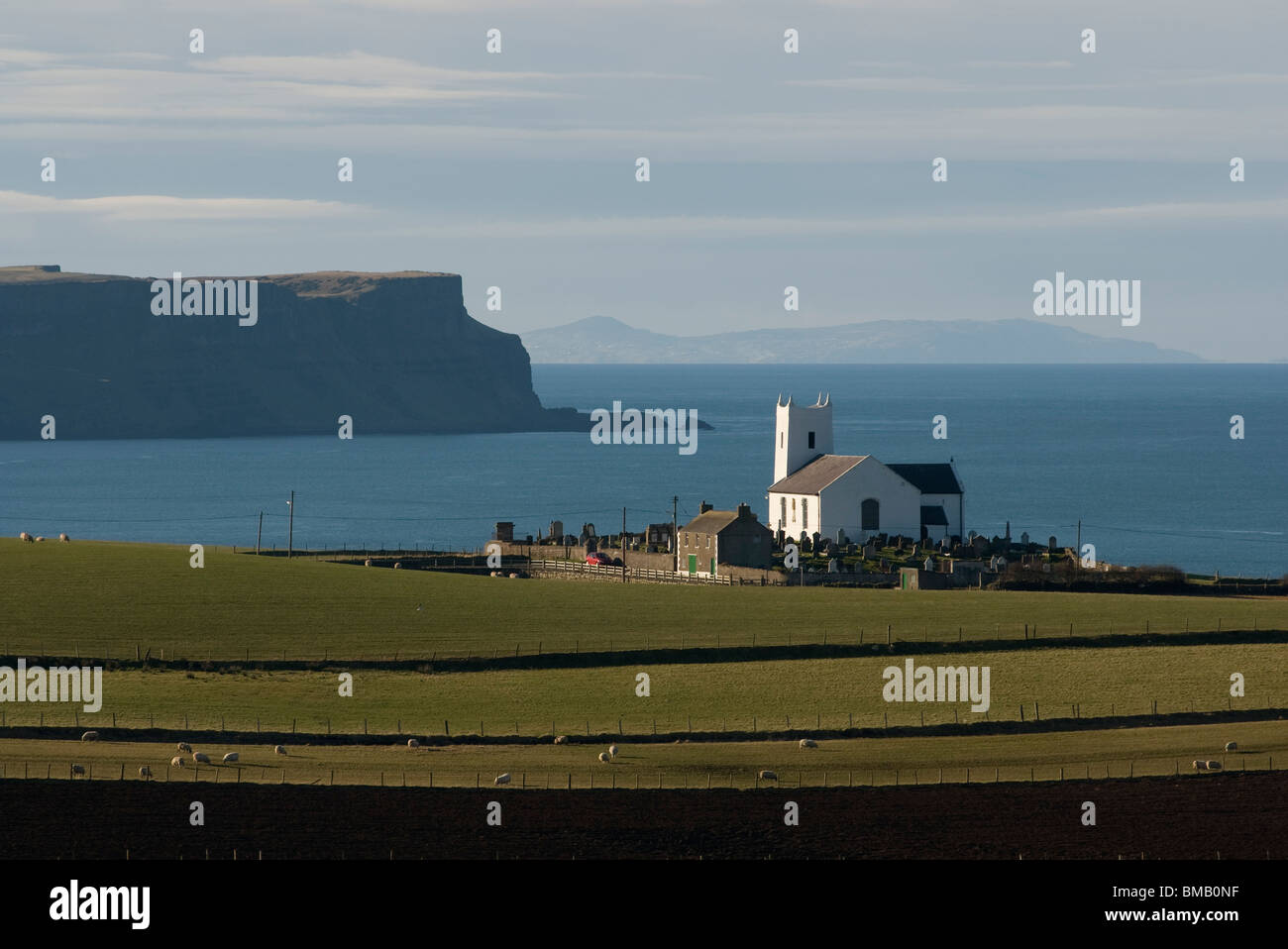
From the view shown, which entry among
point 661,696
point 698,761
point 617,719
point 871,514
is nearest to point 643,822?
point 698,761

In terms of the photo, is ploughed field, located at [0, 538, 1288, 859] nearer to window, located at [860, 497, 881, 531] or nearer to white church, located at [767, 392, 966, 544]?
white church, located at [767, 392, 966, 544]

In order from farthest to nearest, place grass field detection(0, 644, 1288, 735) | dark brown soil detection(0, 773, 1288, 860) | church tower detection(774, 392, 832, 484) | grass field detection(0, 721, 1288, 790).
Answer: church tower detection(774, 392, 832, 484) < grass field detection(0, 644, 1288, 735) < grass field detection(0, 721, 1288, 790) < dark brown soil detection(0, 773, 1288, 860)

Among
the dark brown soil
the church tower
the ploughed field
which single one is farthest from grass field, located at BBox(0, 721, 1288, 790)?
the church tower

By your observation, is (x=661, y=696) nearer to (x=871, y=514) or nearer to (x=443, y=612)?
(x=443, y=612)

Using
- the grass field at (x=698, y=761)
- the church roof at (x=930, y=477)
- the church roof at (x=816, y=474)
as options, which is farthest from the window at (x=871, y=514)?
the grass field at (x=698, y=761)

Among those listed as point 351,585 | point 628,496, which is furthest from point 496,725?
point 628,496
